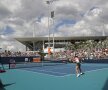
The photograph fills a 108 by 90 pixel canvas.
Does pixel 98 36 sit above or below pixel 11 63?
above

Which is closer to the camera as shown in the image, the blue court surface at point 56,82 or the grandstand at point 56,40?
the blue court surface at point 56,82

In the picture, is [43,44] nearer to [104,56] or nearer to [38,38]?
[38,38]

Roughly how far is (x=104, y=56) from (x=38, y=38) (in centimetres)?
8676

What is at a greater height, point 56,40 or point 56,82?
point 56,40

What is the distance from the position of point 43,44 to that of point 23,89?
392ft

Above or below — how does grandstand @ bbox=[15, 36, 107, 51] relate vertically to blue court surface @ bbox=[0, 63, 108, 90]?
above

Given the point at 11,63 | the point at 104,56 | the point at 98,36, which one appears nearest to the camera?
the point at 11,63

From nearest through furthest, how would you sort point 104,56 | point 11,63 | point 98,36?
point 11,63, point 104,56, point 98,36

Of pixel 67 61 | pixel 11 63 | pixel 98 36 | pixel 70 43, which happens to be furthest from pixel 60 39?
pixel 11 63

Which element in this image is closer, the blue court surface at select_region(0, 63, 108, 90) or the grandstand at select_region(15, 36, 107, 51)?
the blue court surface at select_region(0, 63, 108, 90)

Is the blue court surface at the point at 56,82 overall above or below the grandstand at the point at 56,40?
below

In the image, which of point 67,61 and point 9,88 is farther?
point 67,61

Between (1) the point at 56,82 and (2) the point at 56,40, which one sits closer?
(1) the point at 56,82

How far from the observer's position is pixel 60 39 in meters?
133
